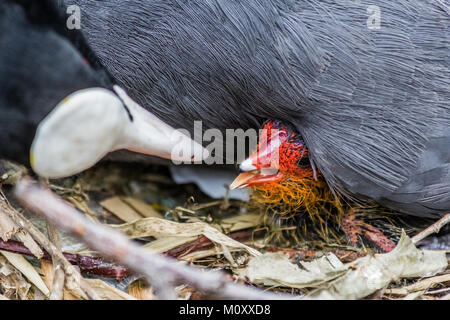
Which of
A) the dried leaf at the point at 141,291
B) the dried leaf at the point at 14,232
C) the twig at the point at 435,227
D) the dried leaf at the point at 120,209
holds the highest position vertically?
the twig at the point at 435,227

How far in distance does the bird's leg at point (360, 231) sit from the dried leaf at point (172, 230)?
33 cm

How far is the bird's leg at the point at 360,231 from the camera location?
146 centimetres

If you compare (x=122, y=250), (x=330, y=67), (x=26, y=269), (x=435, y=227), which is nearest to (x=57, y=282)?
(x=26, y=269)

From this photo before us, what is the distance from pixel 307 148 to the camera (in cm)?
141

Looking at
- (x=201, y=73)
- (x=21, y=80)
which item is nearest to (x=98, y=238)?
(x=21, y=80)

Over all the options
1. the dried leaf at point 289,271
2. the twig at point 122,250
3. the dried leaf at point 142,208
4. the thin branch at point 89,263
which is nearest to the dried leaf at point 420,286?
the dried leaf at point 289,271

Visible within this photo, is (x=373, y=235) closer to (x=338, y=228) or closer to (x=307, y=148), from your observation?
(x=338, y=228)

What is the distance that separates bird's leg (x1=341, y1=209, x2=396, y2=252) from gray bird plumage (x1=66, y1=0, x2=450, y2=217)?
0.15m

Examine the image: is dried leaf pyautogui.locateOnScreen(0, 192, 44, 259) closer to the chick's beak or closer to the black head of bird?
the black head of bird

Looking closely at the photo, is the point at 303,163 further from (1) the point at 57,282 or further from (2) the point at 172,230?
(1) the point at 57,282

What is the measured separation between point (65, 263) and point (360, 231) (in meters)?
0.76

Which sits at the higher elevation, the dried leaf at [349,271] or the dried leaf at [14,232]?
the dried leaf at [349,271]

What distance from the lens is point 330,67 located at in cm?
126

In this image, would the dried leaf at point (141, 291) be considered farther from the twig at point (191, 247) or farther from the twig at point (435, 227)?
the twig at point (435, 227)
